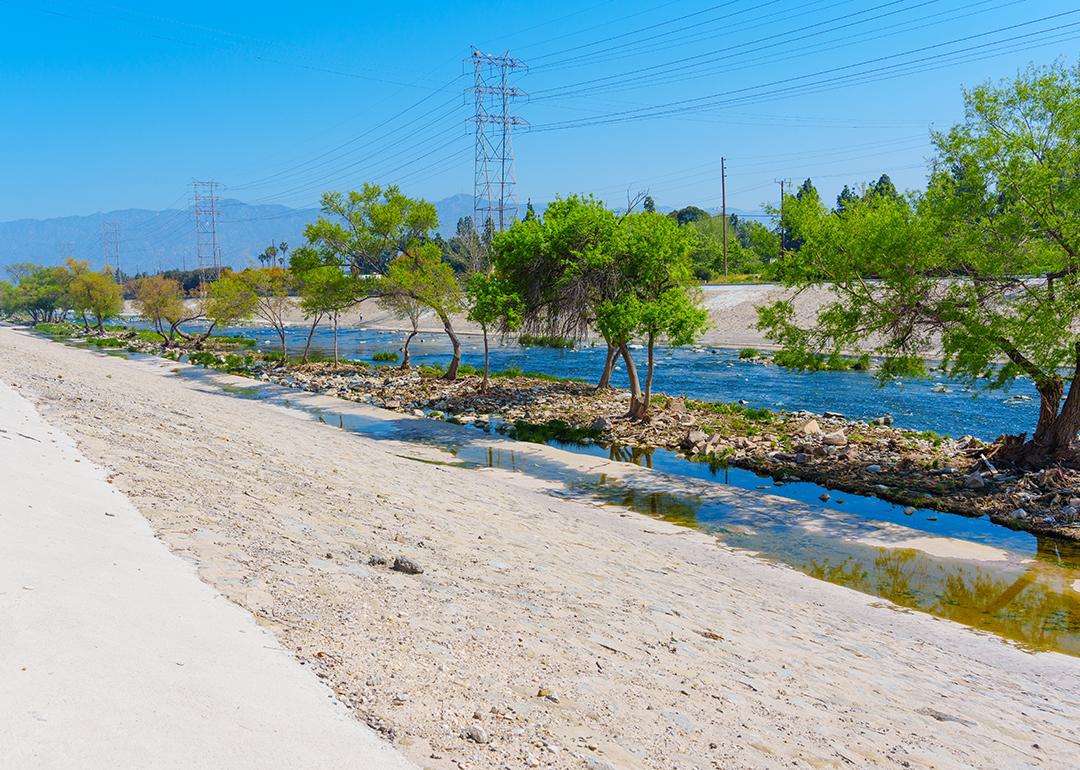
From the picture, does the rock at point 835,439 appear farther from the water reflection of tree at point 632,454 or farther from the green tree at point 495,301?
the green tree at point 495,301

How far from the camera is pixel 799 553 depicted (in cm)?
1557

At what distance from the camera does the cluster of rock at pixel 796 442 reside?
60.4ft

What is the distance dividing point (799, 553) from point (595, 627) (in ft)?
26.6

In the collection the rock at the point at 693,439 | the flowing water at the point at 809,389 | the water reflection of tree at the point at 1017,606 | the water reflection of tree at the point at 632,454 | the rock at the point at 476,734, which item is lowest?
the water reflection of tree at the point at 1017,606

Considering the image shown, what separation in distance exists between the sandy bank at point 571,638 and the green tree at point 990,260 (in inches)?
351

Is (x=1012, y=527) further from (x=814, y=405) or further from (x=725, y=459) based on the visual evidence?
(x=814, y=405)

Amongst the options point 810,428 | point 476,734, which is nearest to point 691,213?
point 810,428

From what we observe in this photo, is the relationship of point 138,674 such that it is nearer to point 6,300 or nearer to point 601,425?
point 601,425

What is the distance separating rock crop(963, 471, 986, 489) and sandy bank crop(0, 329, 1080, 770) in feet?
27.6

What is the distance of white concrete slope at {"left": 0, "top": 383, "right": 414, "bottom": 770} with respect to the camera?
181 inches

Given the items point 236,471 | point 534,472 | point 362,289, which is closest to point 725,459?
point 534,472

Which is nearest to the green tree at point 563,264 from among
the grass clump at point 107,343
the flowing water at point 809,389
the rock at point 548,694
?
the flowing water at point 809,389

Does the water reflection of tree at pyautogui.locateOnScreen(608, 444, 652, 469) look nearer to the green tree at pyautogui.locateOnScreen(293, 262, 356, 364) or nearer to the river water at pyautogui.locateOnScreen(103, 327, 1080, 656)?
the river water at pyautogui.locateOnScreen(103, 327, 1080, 656)

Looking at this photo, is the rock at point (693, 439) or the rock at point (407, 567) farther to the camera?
the rock at point (693, 439)
